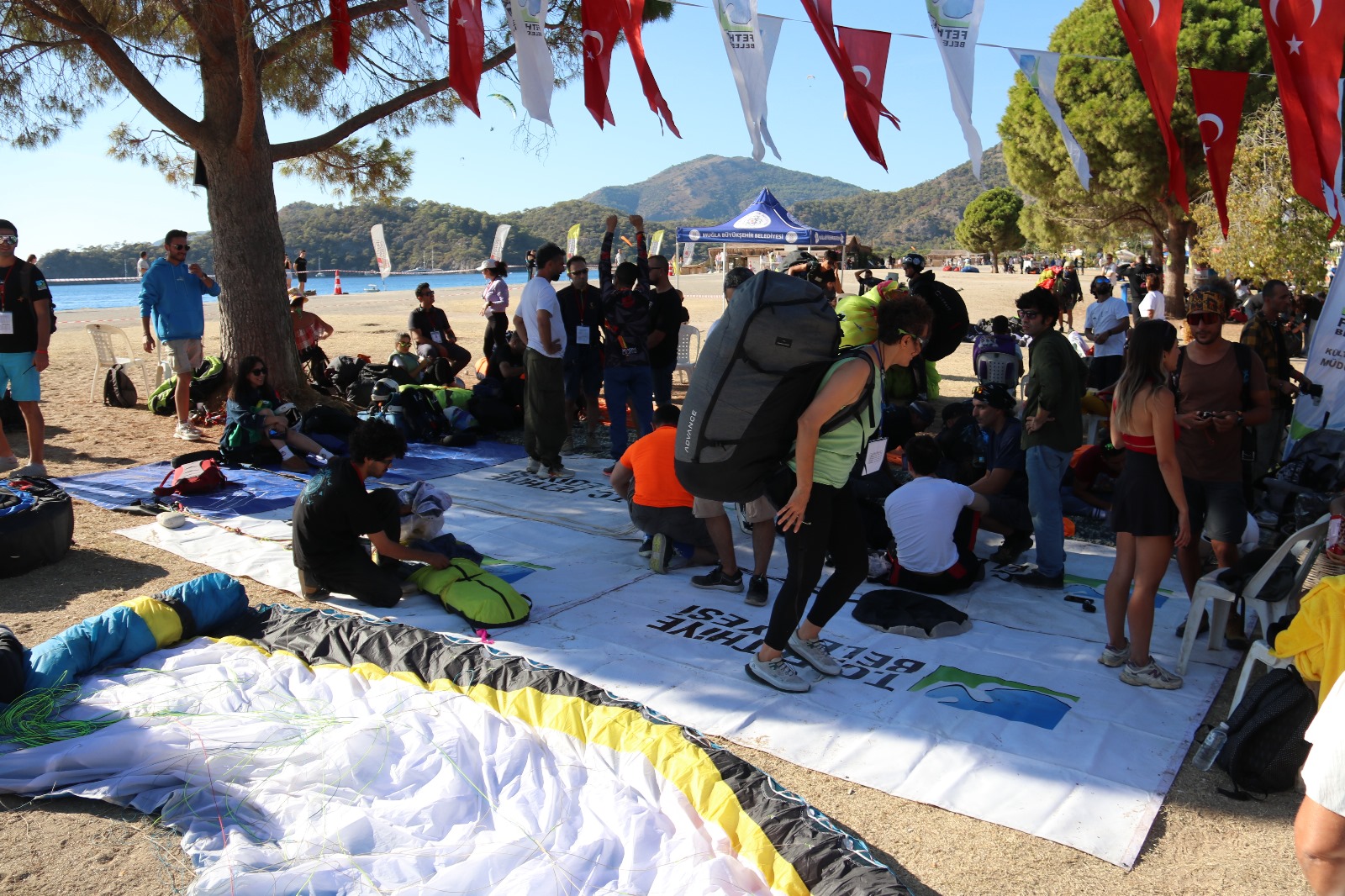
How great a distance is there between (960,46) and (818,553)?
3.26 m

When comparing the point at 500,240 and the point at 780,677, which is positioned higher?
the point at 500,240

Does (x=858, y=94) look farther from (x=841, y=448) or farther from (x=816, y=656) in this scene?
(x=816, y=656)

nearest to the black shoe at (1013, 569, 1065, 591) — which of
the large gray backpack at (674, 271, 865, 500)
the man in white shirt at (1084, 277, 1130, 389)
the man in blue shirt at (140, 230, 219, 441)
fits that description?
the large gray backpack at (674, 271, 865, 500)

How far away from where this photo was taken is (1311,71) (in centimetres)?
481

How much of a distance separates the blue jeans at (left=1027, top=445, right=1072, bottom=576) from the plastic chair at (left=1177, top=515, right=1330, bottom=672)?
95 centimetres

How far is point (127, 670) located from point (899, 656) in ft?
10.2

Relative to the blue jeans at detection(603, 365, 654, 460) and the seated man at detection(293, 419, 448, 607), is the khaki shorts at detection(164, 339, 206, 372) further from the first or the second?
the seated man at detection(293, 419, 448, 607)

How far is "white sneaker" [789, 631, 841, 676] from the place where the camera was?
3836mm

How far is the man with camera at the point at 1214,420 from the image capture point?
4168 millimetres

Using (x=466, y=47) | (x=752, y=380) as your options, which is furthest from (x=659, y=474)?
(x=466, y=47)

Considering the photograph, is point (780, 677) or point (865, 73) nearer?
point (780, 677)

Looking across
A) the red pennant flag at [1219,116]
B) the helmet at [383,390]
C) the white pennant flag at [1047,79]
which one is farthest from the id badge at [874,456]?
the helmet at [383,390]

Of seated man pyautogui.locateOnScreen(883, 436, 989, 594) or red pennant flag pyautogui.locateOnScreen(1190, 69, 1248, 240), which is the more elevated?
red pennant flag pyautogui.locateOnScreen(1190, 69, 1248, 240)

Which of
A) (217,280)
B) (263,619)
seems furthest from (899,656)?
(217,280)
